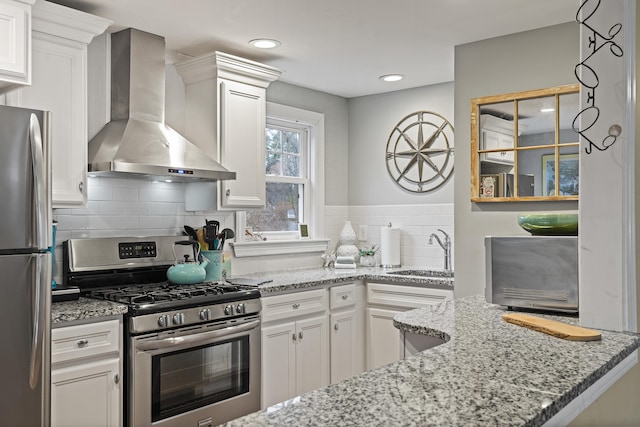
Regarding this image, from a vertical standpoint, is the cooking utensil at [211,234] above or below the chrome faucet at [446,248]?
above

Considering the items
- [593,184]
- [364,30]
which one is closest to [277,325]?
[364,30]

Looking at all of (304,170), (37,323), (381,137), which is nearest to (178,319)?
(37,323)

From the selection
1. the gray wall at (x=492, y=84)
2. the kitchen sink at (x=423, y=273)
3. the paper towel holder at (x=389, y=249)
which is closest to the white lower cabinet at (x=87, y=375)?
the gray wall at (x=492, y=84)

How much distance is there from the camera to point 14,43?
96.9 inches

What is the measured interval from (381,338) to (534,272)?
78.0 inches

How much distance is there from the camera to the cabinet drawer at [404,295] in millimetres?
3807

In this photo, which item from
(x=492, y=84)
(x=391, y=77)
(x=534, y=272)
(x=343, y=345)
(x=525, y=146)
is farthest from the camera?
(x=391, y=77)

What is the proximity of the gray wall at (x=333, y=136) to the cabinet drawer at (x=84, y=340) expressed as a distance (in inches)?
101

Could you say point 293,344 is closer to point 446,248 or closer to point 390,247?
point 390,247

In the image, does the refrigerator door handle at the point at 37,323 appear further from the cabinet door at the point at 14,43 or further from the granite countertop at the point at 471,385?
the granite countertop at the point at 471,385

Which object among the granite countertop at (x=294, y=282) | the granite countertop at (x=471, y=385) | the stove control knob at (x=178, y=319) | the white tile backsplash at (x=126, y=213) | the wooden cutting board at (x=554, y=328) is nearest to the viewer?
the granite countertop at (x=471, y=385)

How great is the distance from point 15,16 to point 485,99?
259cm

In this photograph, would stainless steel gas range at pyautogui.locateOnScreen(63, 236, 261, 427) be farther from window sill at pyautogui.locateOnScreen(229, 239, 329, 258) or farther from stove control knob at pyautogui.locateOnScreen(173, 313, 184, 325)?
window sill at pyautogui.locateOnScreen(229, 239, 329, 258)

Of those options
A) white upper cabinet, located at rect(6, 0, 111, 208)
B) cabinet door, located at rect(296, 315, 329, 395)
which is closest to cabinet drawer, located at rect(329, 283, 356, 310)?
cabinet door, located at rect(296, 315, 329, 395)
